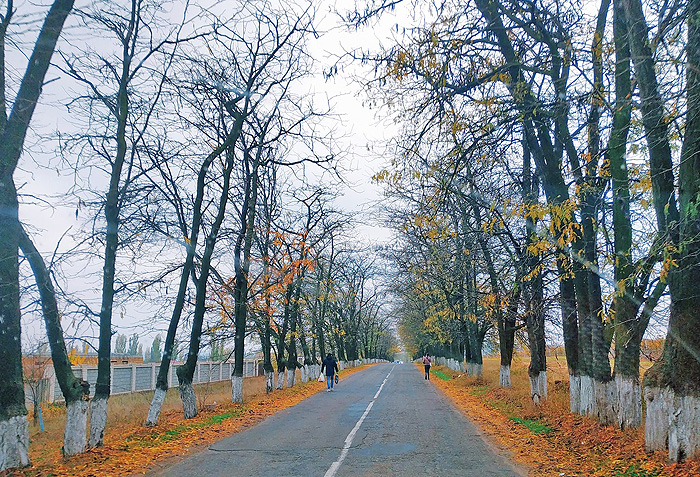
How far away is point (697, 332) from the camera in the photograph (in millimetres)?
7465

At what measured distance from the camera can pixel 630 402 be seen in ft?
32.8

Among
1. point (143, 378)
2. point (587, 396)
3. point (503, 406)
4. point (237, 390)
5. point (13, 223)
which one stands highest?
point (13, 223)

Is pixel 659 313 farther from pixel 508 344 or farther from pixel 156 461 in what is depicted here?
pixel 508 344

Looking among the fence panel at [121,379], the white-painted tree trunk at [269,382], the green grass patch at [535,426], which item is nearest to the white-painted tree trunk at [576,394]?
the green grass patch at [535,426]

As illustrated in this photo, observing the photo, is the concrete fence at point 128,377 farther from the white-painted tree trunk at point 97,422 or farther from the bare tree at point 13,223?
the bare tree at point 13,223

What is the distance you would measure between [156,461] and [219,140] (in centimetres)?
1263

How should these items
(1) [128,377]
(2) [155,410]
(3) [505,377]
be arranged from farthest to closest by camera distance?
(1) [128,377] → (3) [505,377] → (2) [155,410]

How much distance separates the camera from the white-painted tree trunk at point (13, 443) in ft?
25.9

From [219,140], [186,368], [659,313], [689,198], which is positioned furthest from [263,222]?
[689,198]

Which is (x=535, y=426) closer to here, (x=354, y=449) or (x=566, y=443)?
(x=566, y=443)

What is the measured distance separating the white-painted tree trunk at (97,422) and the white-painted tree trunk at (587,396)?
1039cm

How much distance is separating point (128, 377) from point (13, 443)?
23567mm

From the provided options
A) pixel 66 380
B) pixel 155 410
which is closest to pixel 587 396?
pixel 66 380

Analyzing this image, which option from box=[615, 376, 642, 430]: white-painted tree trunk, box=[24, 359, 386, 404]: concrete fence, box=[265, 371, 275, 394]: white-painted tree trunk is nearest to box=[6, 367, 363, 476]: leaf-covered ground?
box=[24, 359, 386, 404]: concrete fence
